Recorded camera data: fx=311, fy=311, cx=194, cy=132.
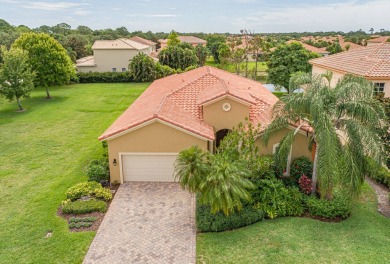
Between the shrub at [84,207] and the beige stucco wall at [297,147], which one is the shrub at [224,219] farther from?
the shrub at [84,207]

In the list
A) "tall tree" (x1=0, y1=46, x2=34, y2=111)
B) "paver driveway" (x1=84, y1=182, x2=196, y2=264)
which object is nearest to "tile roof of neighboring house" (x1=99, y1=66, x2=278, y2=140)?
"paver driveway" (x1=84, y1=182, x2=196, y2=264)

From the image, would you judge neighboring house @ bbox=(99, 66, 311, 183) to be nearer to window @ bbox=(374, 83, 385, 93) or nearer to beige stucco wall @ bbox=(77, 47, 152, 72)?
window @ bbox=(374, 83, 385, 93)

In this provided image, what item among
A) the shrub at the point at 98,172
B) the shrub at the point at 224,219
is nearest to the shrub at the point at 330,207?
the shrub at the point at 224,219

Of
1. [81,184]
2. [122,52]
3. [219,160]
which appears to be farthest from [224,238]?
[122,52]

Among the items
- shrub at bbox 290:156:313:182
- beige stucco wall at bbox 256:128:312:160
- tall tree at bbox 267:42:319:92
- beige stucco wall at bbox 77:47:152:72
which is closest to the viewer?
shrub at bbox 290:156:313:182

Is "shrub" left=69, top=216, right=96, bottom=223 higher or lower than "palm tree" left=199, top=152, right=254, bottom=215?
lower
